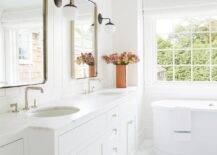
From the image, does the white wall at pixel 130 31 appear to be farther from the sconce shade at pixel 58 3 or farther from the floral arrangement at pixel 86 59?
the sconce shade at pixel 58 3

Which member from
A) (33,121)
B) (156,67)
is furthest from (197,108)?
(33,121)

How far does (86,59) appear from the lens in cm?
334

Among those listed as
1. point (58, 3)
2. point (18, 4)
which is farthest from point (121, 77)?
point (18, 4)

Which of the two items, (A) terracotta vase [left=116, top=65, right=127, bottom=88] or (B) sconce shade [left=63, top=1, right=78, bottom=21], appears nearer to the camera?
(B) sconce shade [left=63, top=1, right=78, bottom=21]

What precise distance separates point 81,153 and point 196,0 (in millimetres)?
3174

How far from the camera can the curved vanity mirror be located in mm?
1969

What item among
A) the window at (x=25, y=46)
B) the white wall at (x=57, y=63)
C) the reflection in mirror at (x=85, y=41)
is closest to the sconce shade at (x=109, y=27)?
the reflection in mirror at (x=85, y=41)

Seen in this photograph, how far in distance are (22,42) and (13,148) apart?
1.03m

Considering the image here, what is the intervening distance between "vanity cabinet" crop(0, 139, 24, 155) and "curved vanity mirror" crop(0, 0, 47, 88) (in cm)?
62

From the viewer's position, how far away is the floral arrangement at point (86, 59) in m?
3.16

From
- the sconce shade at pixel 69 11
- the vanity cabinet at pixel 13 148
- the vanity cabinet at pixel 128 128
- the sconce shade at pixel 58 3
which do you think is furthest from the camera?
the vanity cabinet at pixel 128 128

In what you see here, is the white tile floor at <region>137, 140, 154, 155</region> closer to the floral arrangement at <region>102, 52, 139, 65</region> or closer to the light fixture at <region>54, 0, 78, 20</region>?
the floral arrangement at <region>102, 52, 139, 65</region>

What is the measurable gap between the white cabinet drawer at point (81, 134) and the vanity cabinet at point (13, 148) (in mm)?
217

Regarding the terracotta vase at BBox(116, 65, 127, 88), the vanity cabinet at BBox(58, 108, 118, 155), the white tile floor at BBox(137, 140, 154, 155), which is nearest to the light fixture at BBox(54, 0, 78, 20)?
the vanity cabinet at BBox(58, 108, 118, 155)
